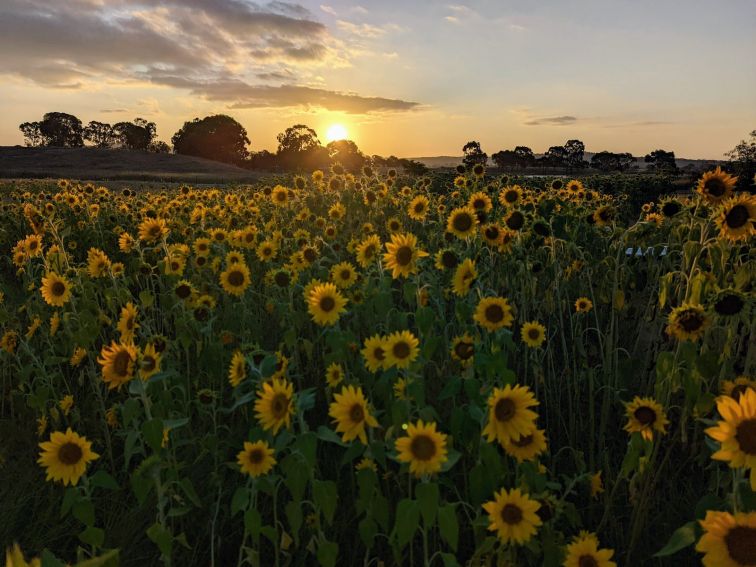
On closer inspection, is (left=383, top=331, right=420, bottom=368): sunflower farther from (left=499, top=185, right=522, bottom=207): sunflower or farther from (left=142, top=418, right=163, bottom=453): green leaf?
(left=499, top=185, right=522, bottom=207): sunflower

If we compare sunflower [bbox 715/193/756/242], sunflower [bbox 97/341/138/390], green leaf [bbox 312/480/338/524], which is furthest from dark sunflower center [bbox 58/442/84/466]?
sunflower [bbox 715/193/756/242]

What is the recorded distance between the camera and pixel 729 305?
87.7 inches

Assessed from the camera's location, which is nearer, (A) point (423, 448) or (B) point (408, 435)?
(A) point (423, 448)

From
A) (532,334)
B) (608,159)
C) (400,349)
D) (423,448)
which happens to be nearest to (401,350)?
(400,349)

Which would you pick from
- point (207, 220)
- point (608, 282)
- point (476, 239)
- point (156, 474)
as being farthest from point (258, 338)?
point (207, 220)

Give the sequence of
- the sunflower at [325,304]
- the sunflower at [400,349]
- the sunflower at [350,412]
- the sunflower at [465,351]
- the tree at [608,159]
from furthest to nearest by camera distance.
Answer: the tree at [608,159] < the sunflower at [325,304] < the sunflower at [465,351] < the sunflower at [400,349] < the sunflower at [350,412]

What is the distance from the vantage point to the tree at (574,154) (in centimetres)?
12625

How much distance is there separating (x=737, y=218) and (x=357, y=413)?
6.75 ft

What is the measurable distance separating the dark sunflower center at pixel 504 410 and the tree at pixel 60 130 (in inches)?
5420

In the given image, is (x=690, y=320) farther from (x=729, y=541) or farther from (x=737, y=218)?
(x=729, y=541)

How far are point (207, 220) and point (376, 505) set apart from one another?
684 centimetres

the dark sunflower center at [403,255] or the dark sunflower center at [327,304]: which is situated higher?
the dark sunflower center at [403,255]

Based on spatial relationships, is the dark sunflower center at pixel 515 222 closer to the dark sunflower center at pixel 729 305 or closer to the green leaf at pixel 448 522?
the dark sunflower center at pixel 729 305

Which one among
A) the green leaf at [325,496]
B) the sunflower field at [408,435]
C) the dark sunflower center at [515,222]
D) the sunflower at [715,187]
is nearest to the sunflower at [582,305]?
the sunflower field at [408,435]
